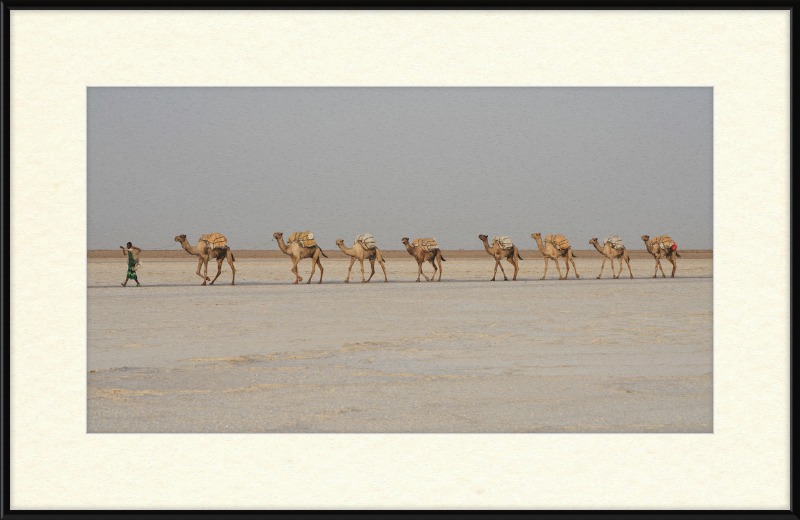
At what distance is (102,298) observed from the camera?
15.4 metres

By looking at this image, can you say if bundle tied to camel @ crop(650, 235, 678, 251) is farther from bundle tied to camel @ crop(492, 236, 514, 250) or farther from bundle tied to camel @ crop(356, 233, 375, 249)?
bundle tied to camel @ crop(356, 233, 375, 249)

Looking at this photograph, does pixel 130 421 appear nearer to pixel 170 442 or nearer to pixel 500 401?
pixel 170 442

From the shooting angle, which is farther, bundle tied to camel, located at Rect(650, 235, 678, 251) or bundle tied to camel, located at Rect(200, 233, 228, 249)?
bundle tied to camel, located at Rect(650, 235, 678, 251)

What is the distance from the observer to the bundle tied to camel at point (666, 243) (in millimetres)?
26281

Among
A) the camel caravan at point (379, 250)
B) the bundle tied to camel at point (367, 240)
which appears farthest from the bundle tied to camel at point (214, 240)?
the bundle tied to camel at point (367, 240)

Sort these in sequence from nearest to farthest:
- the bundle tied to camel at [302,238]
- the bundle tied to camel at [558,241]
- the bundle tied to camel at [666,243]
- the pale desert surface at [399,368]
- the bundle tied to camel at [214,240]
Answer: the pale desert surface at [399,368] < the bundle tied to camel at [214,240] < the bundle tied to camel at [302,238] < the bundle tied to camel at [558,241] < the bundle tied to camel at [666,243]

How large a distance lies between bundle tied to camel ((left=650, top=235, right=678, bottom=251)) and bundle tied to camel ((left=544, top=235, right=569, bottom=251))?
11.8 ft

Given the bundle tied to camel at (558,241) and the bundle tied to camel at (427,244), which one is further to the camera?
the bundle tied to camel at (558,241)

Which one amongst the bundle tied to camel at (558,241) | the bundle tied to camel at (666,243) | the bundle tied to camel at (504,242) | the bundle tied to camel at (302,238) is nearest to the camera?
the bundle tied to camel at (302,238)

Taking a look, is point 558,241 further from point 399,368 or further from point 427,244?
point 399,368

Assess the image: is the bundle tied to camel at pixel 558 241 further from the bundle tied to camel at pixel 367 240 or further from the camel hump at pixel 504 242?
the bundle tied to camel at pixel 367 240

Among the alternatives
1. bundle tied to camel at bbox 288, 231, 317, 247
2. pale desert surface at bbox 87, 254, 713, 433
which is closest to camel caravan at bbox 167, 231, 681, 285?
bundle tied to camel at bbox 288, 231, 317, 247

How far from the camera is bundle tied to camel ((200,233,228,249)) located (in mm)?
20672

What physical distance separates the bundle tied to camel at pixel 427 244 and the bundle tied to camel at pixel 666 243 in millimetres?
8518
